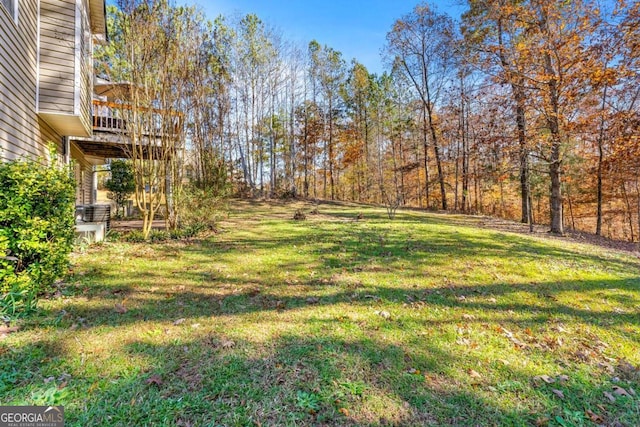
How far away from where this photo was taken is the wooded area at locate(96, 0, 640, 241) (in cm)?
721

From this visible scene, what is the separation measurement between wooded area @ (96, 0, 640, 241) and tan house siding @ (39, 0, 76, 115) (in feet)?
2.66

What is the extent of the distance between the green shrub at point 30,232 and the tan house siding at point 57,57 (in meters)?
3.39

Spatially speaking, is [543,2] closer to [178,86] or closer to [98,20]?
[178,86]

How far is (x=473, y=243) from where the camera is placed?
7129 mm

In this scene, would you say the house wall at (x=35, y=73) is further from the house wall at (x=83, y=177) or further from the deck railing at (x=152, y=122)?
the house wall at (x=83, y=177)

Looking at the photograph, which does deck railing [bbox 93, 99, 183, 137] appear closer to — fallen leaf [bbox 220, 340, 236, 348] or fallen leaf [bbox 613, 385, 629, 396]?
fallen leaf [bbox 220, 340, 236, 348]

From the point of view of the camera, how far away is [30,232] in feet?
10.6

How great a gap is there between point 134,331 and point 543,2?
42.7 feet

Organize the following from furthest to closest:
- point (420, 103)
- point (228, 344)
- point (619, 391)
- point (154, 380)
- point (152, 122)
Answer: point (420, 103) < point (152, 122) < point (228, 344) < point (619, 391) < point (154, 380)

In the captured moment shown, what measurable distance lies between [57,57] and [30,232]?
16.7 feet

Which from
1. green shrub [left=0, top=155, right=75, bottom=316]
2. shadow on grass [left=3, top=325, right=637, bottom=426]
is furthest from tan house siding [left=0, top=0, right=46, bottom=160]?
shadow on grass [left=3, top=325, right=637, bottom=426]

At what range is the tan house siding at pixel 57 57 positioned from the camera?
594 centimetres

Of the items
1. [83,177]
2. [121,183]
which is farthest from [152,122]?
[121,183]

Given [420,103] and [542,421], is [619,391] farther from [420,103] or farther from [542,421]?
→ [420,103]
